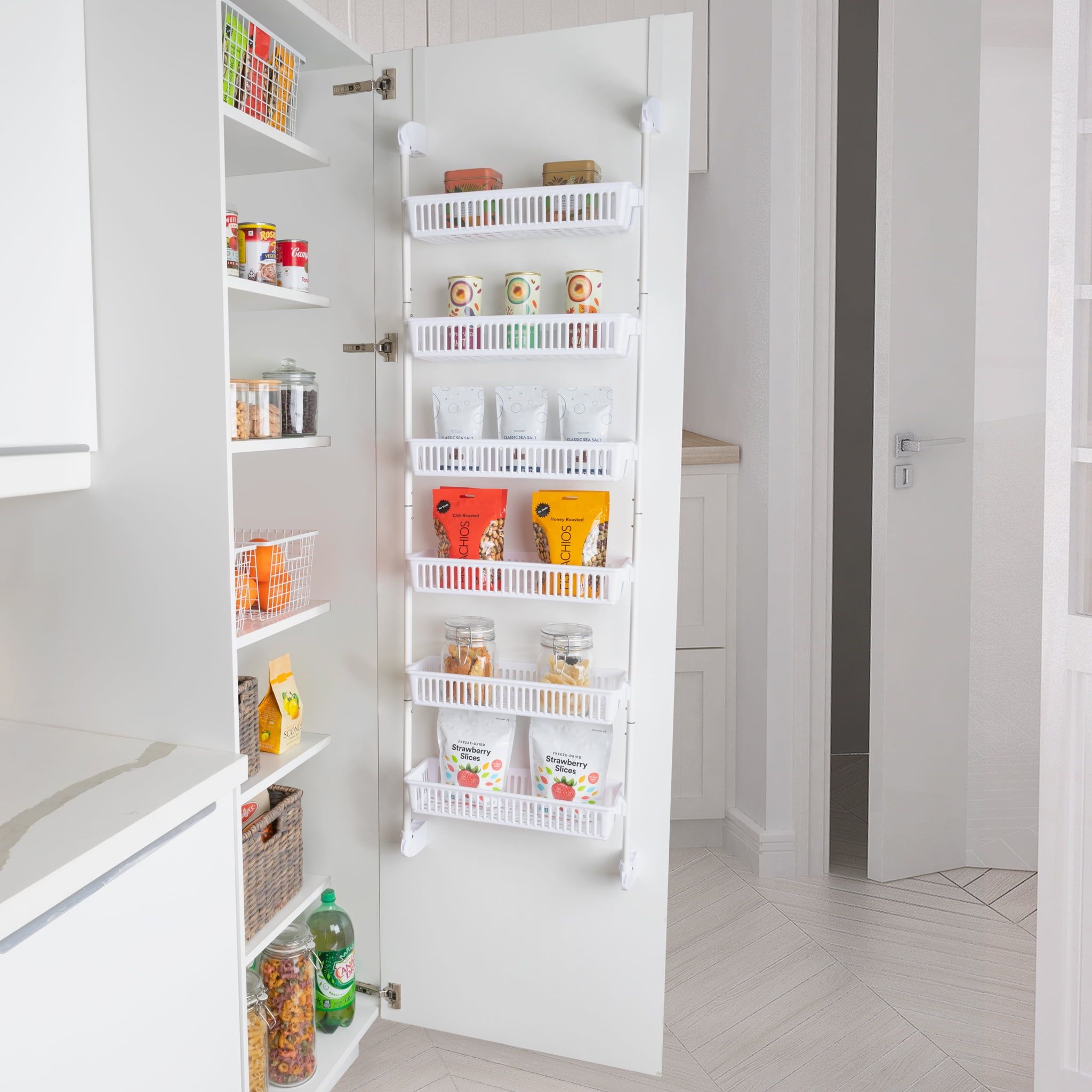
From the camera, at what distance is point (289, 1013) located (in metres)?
1.79

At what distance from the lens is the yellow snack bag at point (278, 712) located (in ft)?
5.89

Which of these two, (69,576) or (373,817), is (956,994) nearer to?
(373,817)

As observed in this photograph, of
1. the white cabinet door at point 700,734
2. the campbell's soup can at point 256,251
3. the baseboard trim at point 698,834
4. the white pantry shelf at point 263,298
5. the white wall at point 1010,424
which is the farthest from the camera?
the baseboard trim at point 698,834

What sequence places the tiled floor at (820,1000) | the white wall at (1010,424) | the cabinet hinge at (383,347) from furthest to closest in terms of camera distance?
the white wall at (1010,424), the tiled floor at (820,1000), the cabinet hinge at (383,347)

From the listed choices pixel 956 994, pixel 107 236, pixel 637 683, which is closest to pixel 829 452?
pixel 637 683

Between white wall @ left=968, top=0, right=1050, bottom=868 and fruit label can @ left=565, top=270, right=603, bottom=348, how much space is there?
1341 millimetres

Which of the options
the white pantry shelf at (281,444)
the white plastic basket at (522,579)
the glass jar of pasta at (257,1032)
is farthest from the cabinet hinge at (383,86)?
the glass jar of pasta at (257,1032)

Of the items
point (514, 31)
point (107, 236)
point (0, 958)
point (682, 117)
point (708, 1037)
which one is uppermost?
point (514, 31)

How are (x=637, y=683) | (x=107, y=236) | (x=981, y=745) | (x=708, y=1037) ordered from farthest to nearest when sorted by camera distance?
(x=981, y=745)
(x=708, y=1037)
(x=637, y=683)
(x=107, y=236)

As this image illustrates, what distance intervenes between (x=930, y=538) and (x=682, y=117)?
1.46 meters

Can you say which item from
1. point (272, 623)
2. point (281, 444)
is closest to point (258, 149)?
point (281, 444)

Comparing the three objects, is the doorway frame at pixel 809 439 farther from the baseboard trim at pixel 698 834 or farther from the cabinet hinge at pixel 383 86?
the cabinet hinge at pixel 383 86

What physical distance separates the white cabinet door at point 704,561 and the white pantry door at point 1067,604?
1166 mm

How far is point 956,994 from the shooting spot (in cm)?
222
